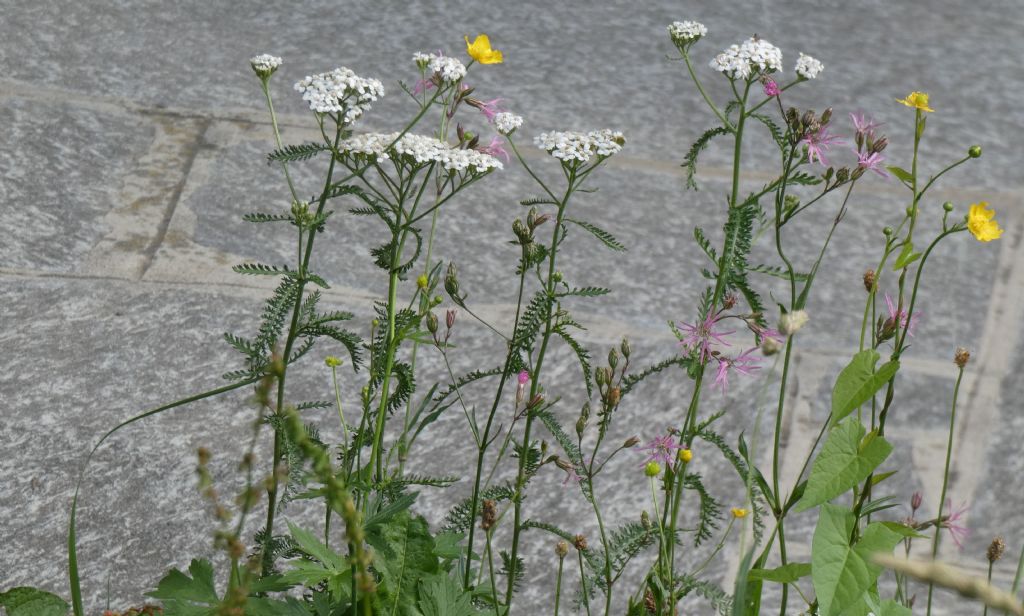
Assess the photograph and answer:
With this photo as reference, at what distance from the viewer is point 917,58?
9.39 ft

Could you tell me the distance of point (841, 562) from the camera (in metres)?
0.93

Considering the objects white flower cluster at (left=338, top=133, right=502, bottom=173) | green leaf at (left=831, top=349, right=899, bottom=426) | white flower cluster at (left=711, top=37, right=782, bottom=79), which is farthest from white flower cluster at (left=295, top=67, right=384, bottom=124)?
green leaf at (left=831, top=349, right=899, bottom=426)

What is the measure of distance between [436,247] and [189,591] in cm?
115

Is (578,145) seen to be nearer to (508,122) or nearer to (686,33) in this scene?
(508,122)

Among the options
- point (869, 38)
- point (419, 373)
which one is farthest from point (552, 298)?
point (869, 38)

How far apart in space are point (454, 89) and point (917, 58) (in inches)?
80.7

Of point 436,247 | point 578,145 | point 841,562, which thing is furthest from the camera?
point 436,247

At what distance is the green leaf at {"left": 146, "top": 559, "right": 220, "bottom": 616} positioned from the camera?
3.24 feet

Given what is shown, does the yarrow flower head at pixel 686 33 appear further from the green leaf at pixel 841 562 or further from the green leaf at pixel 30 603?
the green leaf at pixel 30 603

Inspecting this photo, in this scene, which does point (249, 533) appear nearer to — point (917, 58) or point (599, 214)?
point (599, 214)

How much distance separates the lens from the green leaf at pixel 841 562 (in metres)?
0.91

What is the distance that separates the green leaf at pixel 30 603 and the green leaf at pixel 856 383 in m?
0.72

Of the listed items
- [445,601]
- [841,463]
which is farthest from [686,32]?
[445,601]

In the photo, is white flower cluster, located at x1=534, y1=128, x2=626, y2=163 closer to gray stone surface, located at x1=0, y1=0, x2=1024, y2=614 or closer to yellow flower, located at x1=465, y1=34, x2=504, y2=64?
yellow flower, located at x1=465, y1=34, x2=504, y2=64
